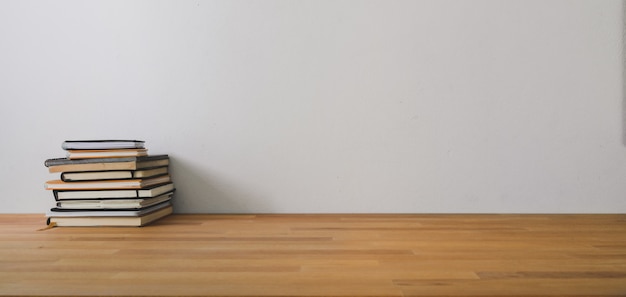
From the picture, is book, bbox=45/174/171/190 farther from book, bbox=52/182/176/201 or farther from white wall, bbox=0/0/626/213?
white wall, bbox=0/0/626/213

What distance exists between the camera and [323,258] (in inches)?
47.0

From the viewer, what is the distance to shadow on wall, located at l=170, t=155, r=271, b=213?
2041 millimetres

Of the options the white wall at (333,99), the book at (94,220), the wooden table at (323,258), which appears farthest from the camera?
the white wall at (333,99)

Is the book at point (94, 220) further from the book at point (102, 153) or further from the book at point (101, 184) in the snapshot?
the book at point (102, 153)

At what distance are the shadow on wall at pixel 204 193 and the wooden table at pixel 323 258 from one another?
211mm

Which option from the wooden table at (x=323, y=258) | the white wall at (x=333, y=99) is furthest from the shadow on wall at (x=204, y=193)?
the wooden table at (x=323, y=258)

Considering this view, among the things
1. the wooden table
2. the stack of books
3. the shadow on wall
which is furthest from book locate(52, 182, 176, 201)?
the shadow on wall

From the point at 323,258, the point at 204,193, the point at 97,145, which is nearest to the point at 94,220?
the point at 97,145

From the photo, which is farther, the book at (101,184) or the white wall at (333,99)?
the white wall at (333,99)

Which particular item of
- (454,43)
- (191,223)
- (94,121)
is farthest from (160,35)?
(454,43)

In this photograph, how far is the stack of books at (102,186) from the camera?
177 centimetres

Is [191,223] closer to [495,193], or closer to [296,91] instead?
[296,91]

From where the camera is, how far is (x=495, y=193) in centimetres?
199

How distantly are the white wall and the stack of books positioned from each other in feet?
0.86
